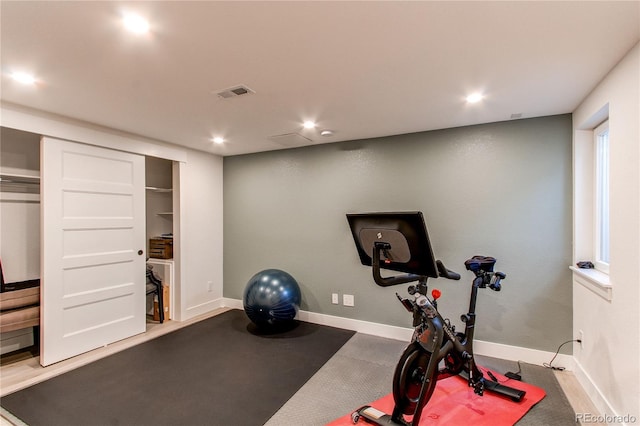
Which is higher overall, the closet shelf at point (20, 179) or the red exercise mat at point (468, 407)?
the closet shelf at point (20, 179)

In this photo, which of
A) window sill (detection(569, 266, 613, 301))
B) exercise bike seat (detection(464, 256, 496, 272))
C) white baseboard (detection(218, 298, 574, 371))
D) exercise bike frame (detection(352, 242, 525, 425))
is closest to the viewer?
exercise bike frame (detection(352, 242, 525, 425))

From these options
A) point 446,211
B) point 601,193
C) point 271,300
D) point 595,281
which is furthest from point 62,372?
point 601,193

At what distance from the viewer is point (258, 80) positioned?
2.14 meters

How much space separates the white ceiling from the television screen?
0.98 meters

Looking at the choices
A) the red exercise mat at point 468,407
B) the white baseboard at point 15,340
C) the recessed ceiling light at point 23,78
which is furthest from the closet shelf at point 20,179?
the red exercise mat at point 468,407

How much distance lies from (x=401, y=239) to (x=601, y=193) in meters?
1.98

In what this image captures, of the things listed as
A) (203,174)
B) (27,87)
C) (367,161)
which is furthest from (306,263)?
(27,87)

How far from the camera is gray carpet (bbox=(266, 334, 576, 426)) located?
6.88 ft

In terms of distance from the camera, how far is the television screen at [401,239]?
182 centimetres

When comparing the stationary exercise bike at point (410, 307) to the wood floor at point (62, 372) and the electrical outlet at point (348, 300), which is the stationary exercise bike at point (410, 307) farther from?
the electrical outlet at point (348, 300)

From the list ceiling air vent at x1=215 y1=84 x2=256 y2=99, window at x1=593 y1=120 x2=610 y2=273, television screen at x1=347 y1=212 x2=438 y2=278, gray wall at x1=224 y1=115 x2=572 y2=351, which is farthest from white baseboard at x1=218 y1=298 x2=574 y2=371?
ceiling air vent at x1=215 y1=84 x2=256 y2=99

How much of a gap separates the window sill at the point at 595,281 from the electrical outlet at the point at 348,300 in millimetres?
2207

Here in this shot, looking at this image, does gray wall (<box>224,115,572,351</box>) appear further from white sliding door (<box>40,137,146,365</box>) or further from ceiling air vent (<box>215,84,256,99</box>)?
ceiling air vent (<box>215,84,256,99</box>)

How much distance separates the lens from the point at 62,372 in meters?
2.74
